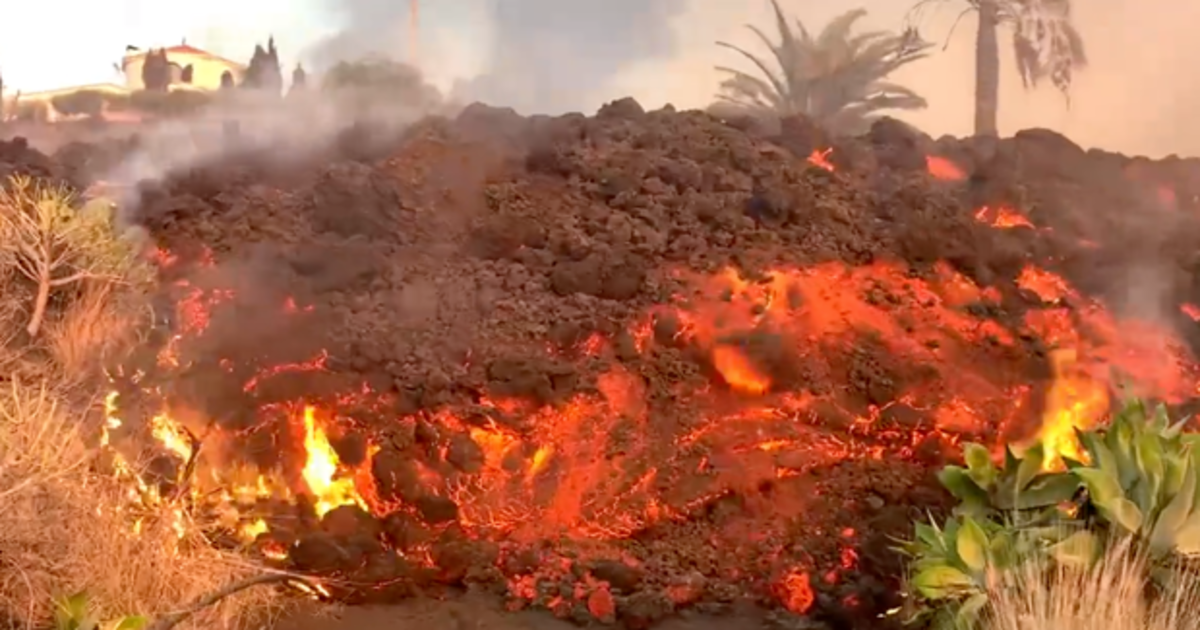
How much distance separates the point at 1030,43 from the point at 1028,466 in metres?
4.95

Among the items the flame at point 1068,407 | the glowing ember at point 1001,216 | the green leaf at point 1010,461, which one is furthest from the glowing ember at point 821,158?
the green leaf at point 1010,461

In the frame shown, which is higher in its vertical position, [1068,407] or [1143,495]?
[1143,495]

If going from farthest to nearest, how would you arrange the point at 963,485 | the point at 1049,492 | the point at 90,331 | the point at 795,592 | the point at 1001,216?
the point at 1001,216
the point at 90,331
the point at 795,592
the point at 963,485
the point at 1049,492

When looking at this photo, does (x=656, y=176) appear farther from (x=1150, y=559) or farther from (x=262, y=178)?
(x=1150, y=559)

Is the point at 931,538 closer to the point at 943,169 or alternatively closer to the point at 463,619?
the point at 463,619

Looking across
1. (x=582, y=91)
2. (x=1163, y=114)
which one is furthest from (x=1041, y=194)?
(x=582, y=91)

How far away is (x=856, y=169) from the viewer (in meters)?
7.79

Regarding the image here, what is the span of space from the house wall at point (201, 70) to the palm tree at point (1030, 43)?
5.09 meters

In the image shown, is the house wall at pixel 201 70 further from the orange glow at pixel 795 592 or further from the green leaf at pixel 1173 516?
the green leaf at pixel 1173 516

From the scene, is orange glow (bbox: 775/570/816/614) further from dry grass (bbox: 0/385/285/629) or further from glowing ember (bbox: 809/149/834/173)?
glowing ember (bbox: 809/149/834/173)

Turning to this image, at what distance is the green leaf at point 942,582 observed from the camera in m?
3.85

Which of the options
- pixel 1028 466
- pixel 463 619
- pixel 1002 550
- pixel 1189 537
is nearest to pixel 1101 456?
pixel 1028 466

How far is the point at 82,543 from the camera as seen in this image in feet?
13.3

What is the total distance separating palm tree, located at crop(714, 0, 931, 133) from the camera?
8297 mm
